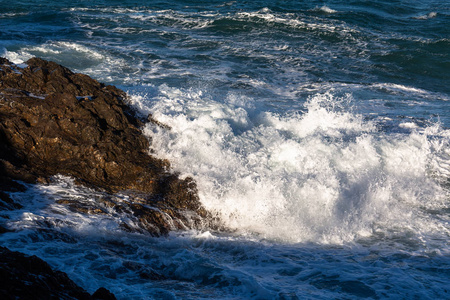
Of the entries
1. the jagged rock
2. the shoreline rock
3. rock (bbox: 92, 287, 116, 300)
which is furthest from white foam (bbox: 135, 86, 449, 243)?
the jagged rock

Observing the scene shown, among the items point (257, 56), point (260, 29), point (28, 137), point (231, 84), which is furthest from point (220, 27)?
point (28, 137)

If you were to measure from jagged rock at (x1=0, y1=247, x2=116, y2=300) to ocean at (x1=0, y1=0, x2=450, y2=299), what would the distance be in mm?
419

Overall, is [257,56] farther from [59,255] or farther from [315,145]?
[59,255]

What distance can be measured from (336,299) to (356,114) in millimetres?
5997

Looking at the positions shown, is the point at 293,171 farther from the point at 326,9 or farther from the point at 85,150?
the point at 326,9

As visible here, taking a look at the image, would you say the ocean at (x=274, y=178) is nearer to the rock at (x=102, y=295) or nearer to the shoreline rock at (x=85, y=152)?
the shoreline rock at (x=85, y=152)

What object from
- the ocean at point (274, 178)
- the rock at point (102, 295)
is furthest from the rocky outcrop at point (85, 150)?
the rock at point (102, 295)

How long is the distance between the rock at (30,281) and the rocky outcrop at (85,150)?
163cm

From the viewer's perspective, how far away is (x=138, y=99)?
6762 mm

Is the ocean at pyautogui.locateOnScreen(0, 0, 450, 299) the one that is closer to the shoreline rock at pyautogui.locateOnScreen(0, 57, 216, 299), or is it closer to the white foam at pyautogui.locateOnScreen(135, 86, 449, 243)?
the white foam at pyautogui.locateOnScreen(135, 86, 449, 243)

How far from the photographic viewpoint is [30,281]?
10.2 ft

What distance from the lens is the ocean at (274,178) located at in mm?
4445

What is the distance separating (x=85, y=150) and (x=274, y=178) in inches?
98.7

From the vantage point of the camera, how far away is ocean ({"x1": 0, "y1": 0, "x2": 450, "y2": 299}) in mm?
4445
